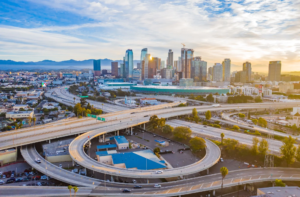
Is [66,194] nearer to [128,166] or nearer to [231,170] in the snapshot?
[128,166]

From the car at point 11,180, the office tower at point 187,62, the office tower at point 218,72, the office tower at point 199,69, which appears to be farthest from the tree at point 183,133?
the office tower at point 218,72

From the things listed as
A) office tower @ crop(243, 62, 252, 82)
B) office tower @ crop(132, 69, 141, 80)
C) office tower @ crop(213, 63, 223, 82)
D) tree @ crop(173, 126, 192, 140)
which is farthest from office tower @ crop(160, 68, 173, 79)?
tree @ crop(173, 126, 192, 140)

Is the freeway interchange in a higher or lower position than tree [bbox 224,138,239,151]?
lower

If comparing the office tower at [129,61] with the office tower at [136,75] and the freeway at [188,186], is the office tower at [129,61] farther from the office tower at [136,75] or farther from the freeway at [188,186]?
the freeway at [188,186]

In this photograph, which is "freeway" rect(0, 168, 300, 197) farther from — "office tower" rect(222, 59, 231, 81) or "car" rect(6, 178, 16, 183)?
"office tower" rect(222, 59, 231, 81)

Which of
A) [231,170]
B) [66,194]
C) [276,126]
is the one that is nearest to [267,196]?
[231,170]

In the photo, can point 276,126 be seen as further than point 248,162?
Yes
